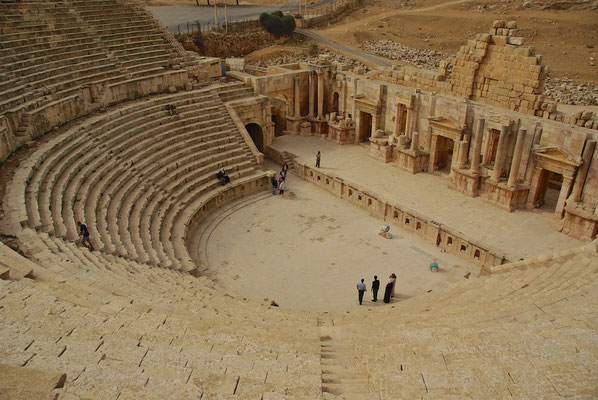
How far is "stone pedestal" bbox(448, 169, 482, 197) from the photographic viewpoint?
733 inches

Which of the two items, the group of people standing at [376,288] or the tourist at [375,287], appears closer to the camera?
the group of people standing at [376,288]

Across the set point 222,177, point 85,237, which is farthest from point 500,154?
point 85,237

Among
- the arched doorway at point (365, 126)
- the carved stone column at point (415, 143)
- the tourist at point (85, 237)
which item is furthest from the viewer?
the arched doorway at point (365, 126)

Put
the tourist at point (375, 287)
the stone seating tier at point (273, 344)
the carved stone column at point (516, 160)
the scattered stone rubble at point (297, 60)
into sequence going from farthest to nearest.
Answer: the scattered stone rubble at point (297, 60), the carved stone column at point (516, 160), the tourist at point (375, 287), the stone seating tier at point (273, 344)

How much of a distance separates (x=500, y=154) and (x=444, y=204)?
280 cm

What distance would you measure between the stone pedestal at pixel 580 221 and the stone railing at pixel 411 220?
10.0 feet

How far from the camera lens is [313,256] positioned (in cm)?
1609

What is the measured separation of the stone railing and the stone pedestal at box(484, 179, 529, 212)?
3028mm

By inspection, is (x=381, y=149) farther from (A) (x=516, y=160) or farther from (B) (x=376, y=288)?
(B) (x=376, y=288)

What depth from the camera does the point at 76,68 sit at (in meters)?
20.2

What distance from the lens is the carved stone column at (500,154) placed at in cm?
1753

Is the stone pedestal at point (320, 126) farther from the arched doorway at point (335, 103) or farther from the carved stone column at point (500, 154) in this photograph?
the carved stone column at point (500, 154)

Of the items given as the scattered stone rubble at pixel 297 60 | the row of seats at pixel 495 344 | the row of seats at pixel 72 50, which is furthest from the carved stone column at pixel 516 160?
the scattered stone rubble at pixel 297 60

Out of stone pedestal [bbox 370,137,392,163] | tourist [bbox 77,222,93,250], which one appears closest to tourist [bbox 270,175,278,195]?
stone pedestal [bbox 370,137,392,163]
